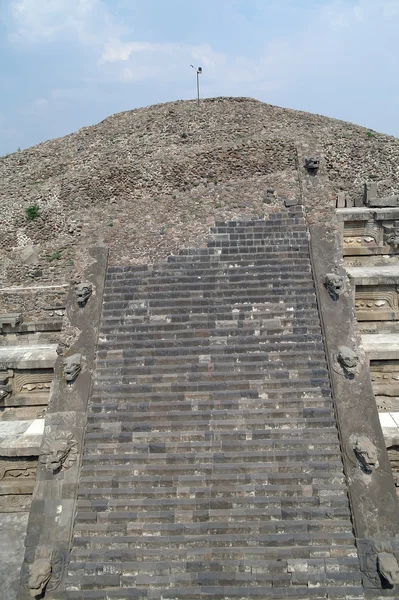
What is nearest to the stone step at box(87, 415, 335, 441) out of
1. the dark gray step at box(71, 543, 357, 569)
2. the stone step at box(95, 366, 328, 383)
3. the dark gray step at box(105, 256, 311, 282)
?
the stone step at box(95, 366, 328, 383)

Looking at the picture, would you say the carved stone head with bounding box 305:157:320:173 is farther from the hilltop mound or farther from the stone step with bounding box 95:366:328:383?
the stone step with bounding box 95:366:328:383

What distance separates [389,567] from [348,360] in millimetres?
2920

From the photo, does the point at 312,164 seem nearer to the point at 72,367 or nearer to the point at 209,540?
the point at 72,367

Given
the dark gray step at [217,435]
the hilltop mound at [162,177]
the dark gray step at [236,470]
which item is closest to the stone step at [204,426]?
the dark gray step at [217,435]

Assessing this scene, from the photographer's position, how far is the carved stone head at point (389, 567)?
4.81 meters

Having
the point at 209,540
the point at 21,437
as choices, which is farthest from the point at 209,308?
the point at 21,437

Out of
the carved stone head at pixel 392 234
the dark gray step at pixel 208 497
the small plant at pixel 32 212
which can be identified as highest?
the small plant at pixel 32 212

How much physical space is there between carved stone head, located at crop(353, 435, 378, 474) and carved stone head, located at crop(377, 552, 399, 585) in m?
1.07

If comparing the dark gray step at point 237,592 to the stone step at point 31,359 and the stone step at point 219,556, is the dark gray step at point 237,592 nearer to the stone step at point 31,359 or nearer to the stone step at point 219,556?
the stone step at point 219,556

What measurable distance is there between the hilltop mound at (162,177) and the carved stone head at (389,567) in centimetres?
672

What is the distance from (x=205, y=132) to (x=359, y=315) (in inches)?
285

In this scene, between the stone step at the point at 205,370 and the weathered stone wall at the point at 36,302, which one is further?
the weathered stone wall at the point at 36,302

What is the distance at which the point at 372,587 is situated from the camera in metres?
4.96

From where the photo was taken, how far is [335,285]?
7395mm
